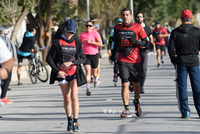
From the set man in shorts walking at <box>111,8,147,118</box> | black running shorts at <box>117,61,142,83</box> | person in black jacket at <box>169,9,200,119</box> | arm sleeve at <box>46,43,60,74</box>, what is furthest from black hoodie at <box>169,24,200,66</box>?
arm sleeve at <box>46,43,60,74</box>

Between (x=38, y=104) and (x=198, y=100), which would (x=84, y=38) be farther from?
(x=198, y=100)

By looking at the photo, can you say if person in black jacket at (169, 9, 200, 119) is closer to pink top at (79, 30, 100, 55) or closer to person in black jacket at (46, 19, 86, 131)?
person in black jacket at (46, 19, 86, 131)

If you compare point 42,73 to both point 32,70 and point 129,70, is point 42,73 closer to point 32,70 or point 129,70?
point 32,70

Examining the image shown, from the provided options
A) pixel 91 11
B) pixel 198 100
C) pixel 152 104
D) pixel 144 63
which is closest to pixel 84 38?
pixel 144 63

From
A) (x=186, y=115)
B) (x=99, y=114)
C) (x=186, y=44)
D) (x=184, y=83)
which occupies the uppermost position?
(x=186, y=44)

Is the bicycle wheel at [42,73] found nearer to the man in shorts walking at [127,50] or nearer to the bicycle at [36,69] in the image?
the bicycle at [36,69]

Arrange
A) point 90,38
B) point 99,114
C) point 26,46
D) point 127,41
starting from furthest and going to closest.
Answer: point 26,46, point 90,38, point 99,114, point 127,41

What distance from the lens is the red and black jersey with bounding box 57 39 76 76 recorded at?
636 cm

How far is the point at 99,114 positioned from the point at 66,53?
1899mm

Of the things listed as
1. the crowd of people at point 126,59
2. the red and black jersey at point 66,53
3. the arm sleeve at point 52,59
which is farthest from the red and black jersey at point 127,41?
the arm sleeve at point 52,59

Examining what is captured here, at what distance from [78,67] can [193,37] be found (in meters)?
2.07

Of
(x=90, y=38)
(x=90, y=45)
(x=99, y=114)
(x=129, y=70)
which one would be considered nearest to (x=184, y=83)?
(x=129, y=70)

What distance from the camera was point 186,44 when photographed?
6.93 m

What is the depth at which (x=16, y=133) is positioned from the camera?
651cm
